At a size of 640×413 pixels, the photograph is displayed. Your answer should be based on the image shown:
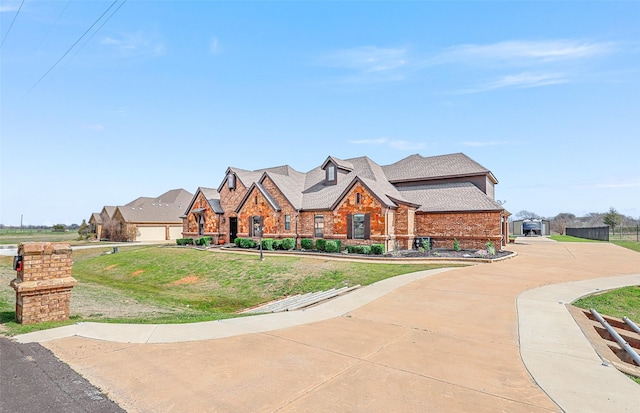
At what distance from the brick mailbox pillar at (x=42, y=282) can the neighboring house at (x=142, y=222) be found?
49503 millimetres

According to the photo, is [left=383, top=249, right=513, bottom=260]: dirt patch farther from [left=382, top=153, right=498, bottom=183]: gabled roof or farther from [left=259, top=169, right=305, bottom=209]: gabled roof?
[left=259, top=169, right=305, bottom=209]: gabled roof

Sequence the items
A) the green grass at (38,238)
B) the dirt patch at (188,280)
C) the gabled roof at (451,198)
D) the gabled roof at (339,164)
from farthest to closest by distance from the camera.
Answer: the green grass at (38,238), the gabled roof at (339,164), the gabled roof at (451,198), the dirt patch at (188,280)

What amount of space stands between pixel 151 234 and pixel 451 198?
155ft

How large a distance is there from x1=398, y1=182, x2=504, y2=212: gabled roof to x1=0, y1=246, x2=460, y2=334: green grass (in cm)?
1031

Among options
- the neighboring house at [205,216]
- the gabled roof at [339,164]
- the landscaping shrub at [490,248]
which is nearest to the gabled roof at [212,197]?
the neighboring house at [205,216]

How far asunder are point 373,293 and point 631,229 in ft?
257

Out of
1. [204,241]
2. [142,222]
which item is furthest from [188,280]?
[142,222]

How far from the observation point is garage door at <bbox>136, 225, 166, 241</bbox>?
174 feet

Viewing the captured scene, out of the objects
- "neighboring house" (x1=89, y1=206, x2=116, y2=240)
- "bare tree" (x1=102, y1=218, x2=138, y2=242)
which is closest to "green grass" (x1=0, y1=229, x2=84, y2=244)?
"neighboring house" (x1=89, y1=206, x2=116, y2=240)

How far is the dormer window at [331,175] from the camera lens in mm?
32312

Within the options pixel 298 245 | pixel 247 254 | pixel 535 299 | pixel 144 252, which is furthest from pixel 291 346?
pixel 144 252

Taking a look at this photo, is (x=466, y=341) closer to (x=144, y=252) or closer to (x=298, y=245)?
(x=298, y=245)

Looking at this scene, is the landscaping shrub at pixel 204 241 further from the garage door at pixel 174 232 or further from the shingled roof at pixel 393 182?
the garage door at pixel 174 232

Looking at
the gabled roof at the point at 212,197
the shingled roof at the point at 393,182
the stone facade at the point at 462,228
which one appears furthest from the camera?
the gabled roof at the point at 212,197
